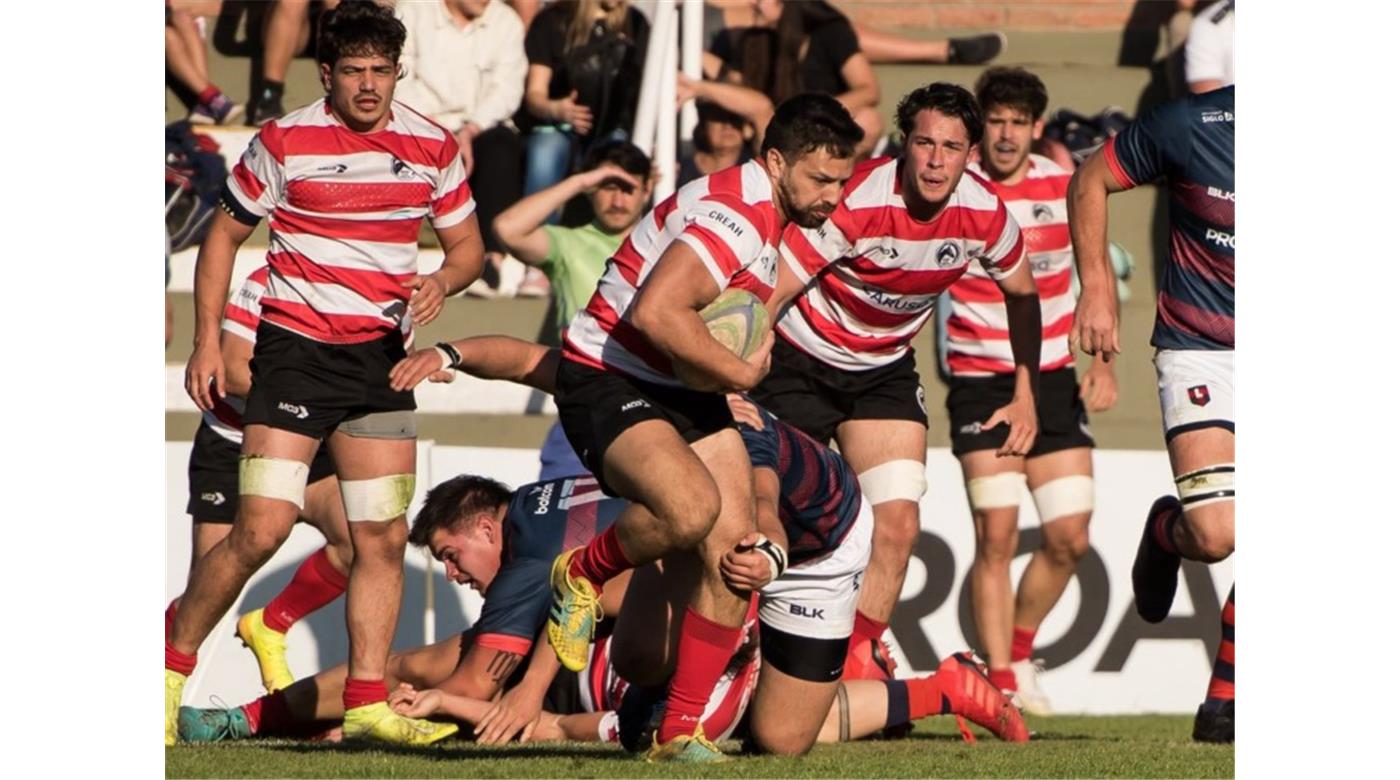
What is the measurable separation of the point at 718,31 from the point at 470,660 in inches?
238

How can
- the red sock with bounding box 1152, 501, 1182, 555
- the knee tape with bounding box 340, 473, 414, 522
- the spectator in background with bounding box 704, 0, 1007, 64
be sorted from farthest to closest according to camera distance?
1. the spectator in background with bounding box 704, 0, 1007, 64
2. the red sock with bounding box 1152, 501, 1182, 555
3. the knee tape with bounding box 340, 473, 414, 522

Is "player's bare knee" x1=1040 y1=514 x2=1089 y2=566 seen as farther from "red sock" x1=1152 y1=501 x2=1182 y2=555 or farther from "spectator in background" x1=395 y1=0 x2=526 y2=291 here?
"spectator in background" x1=395 y1=0 x2=526 y2=291

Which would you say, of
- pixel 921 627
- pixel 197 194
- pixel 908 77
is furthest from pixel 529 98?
pixel 921 627

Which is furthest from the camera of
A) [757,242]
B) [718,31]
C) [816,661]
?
[718,31]

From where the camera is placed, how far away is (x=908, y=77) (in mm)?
12445

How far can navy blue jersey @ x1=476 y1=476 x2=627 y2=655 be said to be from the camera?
689cm

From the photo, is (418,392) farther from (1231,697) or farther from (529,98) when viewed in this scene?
(1231,697)

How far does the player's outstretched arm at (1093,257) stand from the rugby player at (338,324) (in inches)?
80.6

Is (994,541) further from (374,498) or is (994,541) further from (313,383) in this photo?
(313,383)

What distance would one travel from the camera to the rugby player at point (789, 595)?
6.66 m

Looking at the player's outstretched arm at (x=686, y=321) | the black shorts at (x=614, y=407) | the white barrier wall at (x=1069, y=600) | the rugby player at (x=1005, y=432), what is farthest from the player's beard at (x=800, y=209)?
the white barrier wall at (x=1069, y=600)

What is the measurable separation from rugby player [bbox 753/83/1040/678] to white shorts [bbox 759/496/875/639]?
1064 mm

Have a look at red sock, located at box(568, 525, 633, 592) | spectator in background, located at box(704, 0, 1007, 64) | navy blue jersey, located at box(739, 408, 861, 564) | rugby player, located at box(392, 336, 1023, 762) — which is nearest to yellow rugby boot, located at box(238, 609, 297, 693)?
rugby player, located at box(392, 336, 1023, 762)

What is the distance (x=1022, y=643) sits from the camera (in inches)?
365
